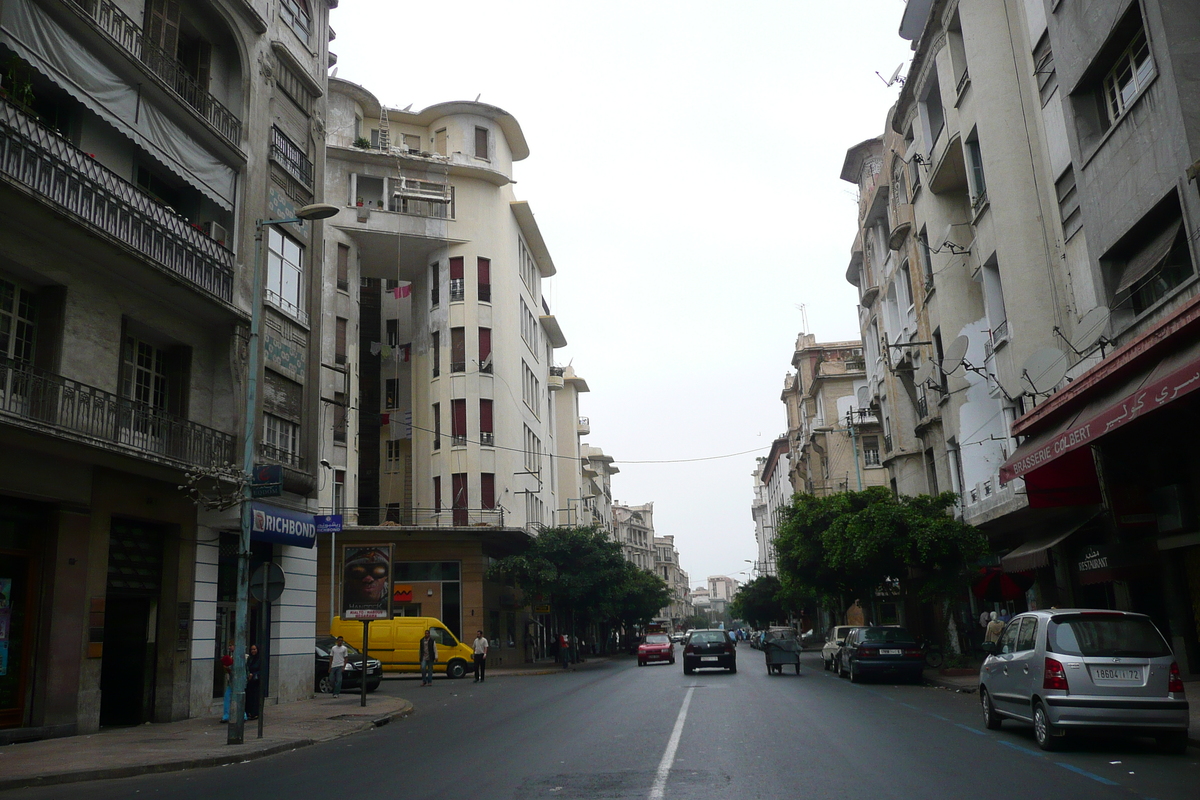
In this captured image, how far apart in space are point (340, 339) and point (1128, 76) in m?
35.9

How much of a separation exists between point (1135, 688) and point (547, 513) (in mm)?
48535

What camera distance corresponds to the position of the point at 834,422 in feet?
217

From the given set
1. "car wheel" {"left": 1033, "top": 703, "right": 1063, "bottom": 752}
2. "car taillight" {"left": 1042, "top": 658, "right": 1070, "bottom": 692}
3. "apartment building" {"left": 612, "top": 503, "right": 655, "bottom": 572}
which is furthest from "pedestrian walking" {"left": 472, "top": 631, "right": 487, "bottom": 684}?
"apartment building" {"left": 612, "top": 503, "right": 655, "bottom": 572}

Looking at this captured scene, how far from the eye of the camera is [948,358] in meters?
26.0

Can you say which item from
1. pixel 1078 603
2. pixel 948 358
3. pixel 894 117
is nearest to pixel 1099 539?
pixel 1078 603

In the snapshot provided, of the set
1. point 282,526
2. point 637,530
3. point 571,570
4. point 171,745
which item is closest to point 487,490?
point 571,570

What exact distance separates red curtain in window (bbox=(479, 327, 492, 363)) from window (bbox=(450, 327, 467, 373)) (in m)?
0.81

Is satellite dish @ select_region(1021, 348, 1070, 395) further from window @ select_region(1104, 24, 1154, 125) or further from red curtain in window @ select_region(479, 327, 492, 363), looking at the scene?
red curtain in window @ select_region(479, 327, 492, 363)

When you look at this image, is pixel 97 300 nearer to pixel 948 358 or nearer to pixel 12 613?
pixel 12 613

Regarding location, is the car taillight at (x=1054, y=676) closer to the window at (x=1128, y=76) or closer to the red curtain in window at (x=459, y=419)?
the window at (x=1128, y=76)

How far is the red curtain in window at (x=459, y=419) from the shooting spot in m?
46.4

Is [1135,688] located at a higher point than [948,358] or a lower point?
lower

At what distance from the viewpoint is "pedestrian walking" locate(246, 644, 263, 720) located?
17.2 metres

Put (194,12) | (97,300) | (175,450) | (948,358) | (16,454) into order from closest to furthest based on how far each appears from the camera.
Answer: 1. (16,454)
2. (97,300)
3. (175,450)
4. (194,12)
5. (948,358)
